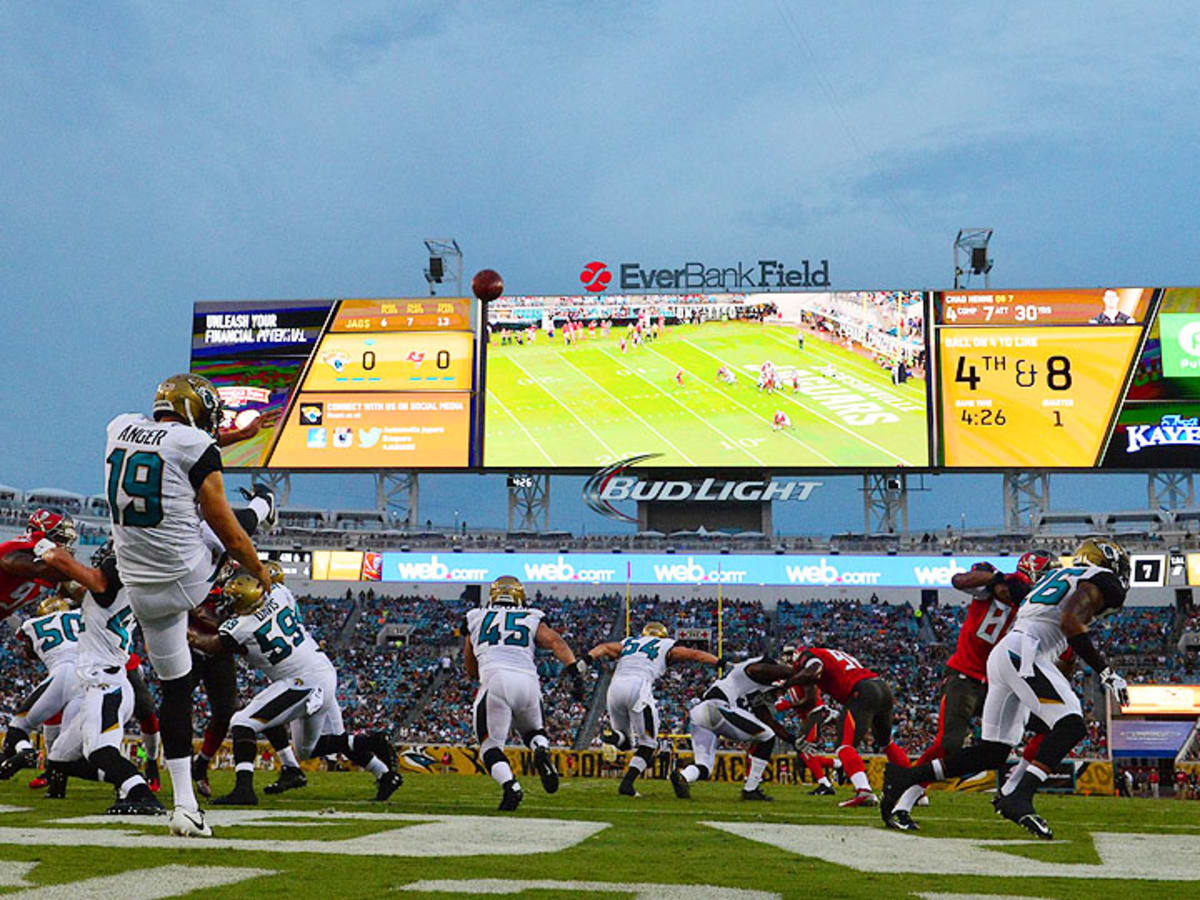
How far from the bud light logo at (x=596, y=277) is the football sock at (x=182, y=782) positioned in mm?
38181

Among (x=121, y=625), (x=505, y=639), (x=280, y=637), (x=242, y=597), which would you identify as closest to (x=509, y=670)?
(x=505, y=639)

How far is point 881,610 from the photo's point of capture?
43.7 metres

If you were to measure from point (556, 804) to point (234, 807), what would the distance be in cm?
289

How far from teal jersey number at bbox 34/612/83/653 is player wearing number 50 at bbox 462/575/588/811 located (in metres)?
4.29

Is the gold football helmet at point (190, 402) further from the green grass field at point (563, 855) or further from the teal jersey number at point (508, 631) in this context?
the teal jersey number at point (508, 631)

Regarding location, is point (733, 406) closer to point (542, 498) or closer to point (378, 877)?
point (542, 498)

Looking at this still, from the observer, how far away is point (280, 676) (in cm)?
1163

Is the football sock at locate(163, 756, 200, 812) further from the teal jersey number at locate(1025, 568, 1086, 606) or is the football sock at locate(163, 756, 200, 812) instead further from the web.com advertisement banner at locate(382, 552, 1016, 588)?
the web.com advertisement banner at locate(382, 552, 1016, 588)

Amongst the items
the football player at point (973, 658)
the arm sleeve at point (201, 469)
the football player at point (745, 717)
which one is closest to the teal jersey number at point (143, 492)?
the arm sleeve at point (201, 469)

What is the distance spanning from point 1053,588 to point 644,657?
822 centimetres

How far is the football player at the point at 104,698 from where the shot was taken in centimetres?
888

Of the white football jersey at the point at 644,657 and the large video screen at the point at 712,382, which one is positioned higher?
the large video screen at the point at 712,382

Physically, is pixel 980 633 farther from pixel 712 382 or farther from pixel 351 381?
pixel 351 381

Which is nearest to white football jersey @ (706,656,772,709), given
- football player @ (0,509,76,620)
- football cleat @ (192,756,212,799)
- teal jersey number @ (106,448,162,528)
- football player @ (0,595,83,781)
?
football cleat @ (192,756,212,799)
